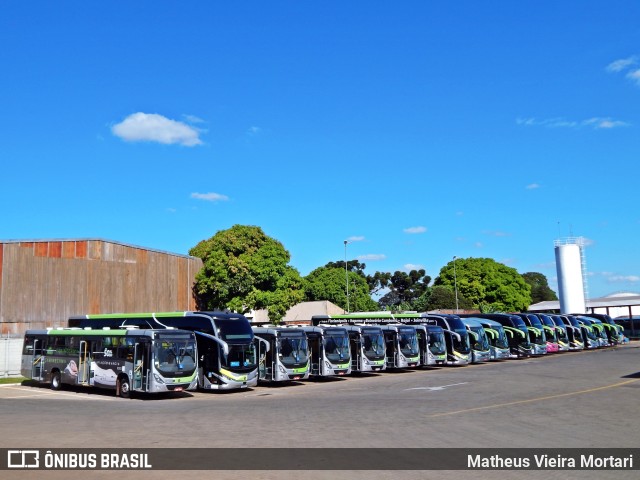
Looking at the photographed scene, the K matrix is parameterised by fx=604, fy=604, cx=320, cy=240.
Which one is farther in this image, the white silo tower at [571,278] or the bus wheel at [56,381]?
the white silo tower at [571,278]

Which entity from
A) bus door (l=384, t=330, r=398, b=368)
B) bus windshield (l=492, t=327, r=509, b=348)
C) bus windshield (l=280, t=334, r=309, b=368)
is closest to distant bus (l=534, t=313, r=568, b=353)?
bus windshield (l=492, t=327, r=509, b=348)

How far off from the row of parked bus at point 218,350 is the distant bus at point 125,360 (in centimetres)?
4

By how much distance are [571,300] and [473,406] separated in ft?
201

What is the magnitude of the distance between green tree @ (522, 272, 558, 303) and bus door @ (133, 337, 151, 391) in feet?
422

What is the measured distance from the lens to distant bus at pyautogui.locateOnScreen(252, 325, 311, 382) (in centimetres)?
3059

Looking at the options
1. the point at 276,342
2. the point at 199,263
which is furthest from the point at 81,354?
the point at 199,263

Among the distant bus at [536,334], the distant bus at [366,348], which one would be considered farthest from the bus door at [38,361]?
the distant bus at [536,334]

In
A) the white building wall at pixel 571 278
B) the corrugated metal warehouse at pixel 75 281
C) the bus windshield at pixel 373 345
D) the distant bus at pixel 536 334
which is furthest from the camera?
the white building wall at pixel 571 278

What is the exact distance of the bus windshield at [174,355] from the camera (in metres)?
25.6

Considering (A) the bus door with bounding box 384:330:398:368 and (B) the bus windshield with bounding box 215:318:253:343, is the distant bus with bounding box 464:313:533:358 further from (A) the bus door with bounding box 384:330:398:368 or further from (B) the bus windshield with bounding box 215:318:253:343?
(B) the bus windshield with bounding box 215:318:253:343

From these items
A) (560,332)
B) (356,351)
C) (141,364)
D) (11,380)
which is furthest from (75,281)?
(560,332)

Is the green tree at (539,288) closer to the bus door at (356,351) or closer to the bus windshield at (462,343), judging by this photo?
the bus windshield at (462,343)

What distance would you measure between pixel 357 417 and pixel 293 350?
541 inches

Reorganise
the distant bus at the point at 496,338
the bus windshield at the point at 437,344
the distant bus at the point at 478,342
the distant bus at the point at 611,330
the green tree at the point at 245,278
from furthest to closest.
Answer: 1. the distant bus at the point at 611,330
2. the green tree at the point at 245,278
3. the distant bus at the point at 496,338
4. the distant bus at the point at 478,342
5. the bus windshield at the point at 437,344
